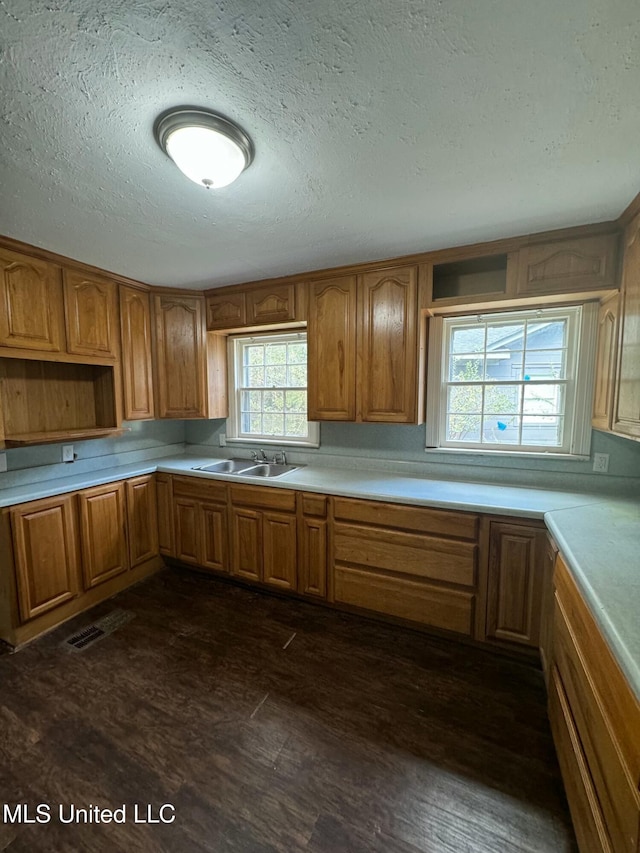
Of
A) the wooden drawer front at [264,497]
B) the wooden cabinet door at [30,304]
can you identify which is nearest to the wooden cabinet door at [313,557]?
the wooden drawer front at [264,497]

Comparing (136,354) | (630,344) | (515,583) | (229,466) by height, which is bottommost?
(515,583)

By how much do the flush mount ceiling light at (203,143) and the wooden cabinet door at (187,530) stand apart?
90.3 inches

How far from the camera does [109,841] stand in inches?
46.5

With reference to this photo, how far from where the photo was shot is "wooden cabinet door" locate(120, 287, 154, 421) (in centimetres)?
280

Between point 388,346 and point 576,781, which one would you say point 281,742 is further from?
point 388,346

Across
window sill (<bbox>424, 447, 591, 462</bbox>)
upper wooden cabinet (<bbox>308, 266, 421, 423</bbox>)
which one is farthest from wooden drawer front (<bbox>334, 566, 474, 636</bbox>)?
upper wooden cabinet (<bbox>308, 266, 421, 423</bbox>)

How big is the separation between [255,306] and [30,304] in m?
1.46

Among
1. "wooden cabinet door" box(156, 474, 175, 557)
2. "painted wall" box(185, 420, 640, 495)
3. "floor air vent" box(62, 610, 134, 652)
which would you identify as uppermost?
"painted wall" box(185, 420, 640, 495)

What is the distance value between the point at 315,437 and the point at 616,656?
2.35 metres

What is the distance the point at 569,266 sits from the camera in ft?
6.36

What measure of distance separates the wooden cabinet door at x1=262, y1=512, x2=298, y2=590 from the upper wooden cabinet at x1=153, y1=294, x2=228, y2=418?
122 centimetres

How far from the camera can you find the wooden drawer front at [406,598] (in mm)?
2070

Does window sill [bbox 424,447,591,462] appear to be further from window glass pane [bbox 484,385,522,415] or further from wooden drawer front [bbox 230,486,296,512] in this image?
wooden drawer front [bbox 230,486,296,512]

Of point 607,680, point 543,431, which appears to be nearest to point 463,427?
point 543,431
